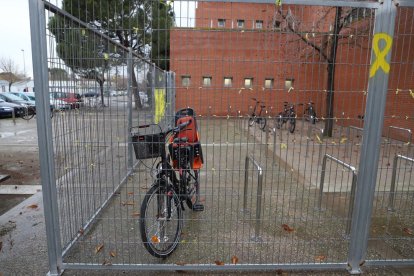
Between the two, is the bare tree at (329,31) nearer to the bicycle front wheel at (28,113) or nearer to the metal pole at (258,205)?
the metal pole at (258,205)

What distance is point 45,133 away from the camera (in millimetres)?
2369

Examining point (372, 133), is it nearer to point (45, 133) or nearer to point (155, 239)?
point (155, 239)

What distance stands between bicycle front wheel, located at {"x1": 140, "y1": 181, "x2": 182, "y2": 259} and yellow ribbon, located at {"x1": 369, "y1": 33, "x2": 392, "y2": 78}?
2048mm

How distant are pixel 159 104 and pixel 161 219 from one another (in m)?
3.58

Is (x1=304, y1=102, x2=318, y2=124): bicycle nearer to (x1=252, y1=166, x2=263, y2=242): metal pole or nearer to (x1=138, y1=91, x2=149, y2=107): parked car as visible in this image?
(x1=252, y1=166, x2=263, y2=242): metal pole

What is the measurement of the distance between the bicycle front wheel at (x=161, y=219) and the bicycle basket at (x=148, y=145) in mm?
290

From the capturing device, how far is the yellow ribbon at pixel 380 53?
7.85 ft

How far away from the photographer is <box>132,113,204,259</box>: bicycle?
2.74m

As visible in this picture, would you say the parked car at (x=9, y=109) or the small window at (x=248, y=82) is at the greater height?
the small window at (x=248, y=82)

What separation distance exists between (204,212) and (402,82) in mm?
2627

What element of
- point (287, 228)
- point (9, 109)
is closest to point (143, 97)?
point (287, 228)

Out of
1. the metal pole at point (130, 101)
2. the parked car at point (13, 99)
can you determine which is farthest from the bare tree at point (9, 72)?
the metal pole at point (130, 101)

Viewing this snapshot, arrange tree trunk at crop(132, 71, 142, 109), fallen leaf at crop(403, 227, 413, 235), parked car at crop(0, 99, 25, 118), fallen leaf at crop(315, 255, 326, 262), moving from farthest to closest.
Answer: parked car at crop(0, 99, 25, 118), tree trunk at crop(132, 71, 142, 109), fallen leaf at crop(403, 227, 413, 235), fallen leaf at crop(315, 255, 326, 262)

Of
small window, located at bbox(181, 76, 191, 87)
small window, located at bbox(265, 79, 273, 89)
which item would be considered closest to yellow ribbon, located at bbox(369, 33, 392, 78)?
small window, located at bbox(265, 79, 273, 89)
